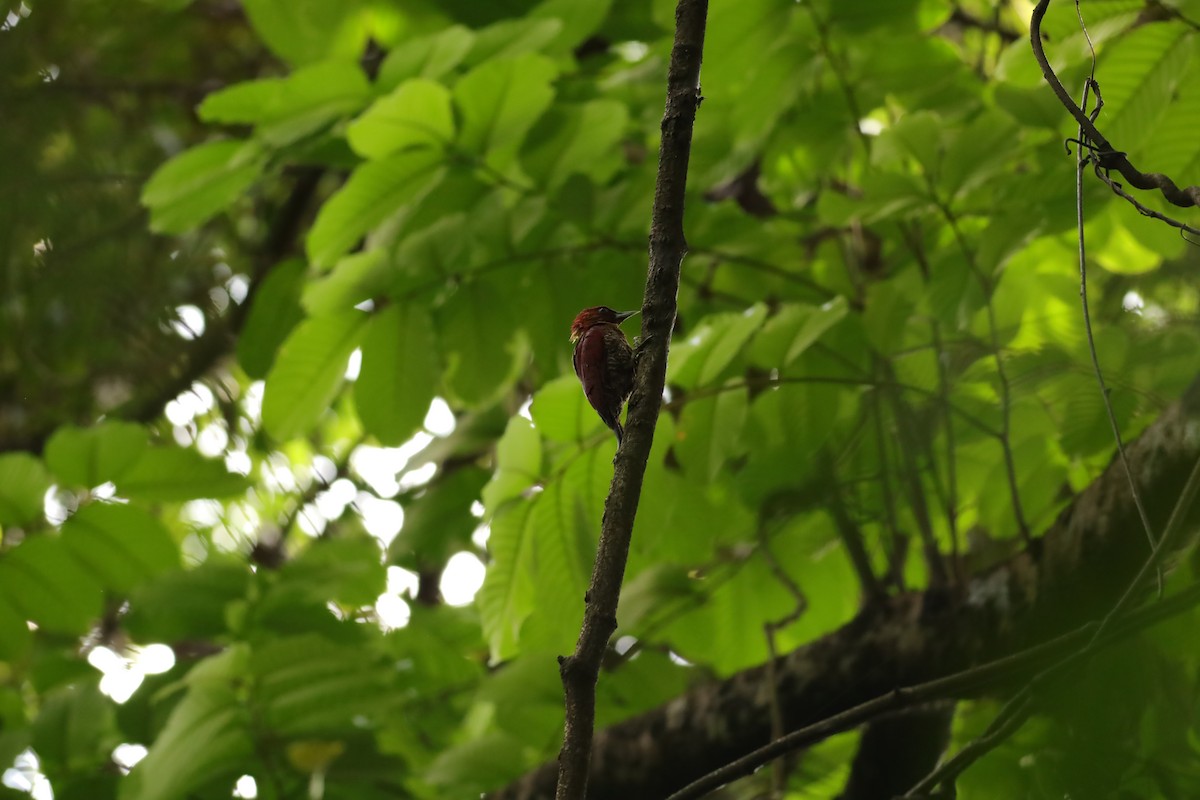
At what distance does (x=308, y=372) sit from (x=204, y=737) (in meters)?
0.84

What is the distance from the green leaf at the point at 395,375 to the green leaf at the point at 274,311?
21.4 inches

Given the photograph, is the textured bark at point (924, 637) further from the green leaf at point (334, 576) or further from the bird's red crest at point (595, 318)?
the bird's red crest at point (595, 318)

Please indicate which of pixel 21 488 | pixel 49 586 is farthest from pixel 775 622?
pixel 21 488

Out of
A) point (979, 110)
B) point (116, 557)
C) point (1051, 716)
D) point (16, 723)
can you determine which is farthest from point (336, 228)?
point (16, 723)

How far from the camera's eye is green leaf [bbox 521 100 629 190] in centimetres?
232

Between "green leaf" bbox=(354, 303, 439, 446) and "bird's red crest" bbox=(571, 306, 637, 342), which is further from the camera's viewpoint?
"green leaf" bbox=(354, 303, 439, 446)

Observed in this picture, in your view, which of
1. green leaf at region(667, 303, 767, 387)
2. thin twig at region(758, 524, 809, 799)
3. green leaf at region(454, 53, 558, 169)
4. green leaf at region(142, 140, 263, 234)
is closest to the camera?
green leaf at region(667, 303, 767, 387)

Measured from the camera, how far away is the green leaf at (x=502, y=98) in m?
2.19

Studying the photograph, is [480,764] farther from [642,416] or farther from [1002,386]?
[642,416]

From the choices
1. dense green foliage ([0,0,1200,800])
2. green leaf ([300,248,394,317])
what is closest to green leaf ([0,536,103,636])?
dense green foliage ([0,0,1200,800])

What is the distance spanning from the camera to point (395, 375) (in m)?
2.45

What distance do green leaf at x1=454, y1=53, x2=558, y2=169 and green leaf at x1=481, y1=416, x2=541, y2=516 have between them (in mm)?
659

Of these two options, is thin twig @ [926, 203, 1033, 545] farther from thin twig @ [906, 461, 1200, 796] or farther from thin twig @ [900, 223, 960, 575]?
thin twig @ [906, 461, 1200, 796]

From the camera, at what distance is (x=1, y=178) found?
7.52 feet
